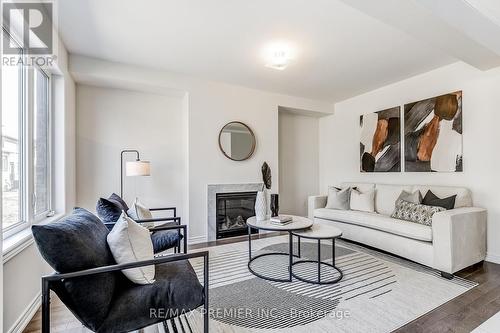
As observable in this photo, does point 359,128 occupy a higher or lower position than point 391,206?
higher

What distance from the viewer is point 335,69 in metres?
3.57

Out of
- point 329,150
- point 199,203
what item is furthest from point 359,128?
point 199,203

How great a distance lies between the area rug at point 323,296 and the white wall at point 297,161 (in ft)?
7.30

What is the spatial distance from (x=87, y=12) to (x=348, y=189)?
4144 mm

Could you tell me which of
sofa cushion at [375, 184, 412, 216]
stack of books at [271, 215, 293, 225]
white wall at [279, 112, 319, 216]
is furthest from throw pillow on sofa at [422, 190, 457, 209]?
white wall at [279, 112, 319, 216]

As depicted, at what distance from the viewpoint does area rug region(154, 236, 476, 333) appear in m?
1.84

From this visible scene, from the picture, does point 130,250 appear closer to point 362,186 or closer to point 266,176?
point 266,176

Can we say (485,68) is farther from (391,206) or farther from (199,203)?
(199,203)

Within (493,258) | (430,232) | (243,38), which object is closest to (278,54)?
(243,38)

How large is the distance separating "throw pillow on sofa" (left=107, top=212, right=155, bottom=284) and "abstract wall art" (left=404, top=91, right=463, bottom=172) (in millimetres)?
3862

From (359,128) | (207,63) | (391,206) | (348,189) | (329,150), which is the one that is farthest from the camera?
(329,150)

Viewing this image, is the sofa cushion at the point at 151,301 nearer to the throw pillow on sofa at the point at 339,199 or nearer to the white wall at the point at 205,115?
the white wall at the point at 205,115
